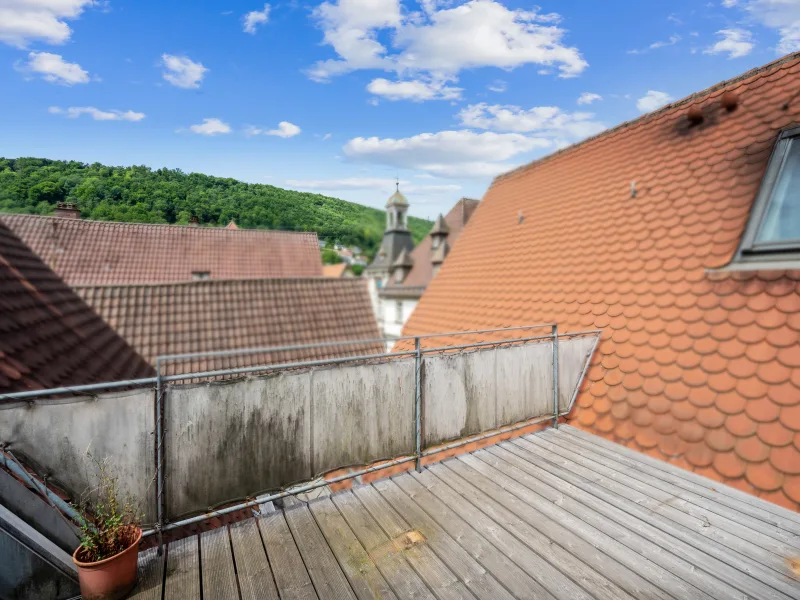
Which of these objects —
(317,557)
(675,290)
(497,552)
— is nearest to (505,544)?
(497,552)

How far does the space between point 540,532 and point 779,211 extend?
398 centimetres

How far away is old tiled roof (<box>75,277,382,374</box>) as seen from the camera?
34.4 feet

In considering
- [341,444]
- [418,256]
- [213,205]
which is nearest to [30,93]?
[213,205]

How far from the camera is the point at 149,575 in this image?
2.29 metres

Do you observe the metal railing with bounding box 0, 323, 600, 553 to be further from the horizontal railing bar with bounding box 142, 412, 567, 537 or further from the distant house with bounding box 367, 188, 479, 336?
the distant house with bounding box 367, 188, 479, 336

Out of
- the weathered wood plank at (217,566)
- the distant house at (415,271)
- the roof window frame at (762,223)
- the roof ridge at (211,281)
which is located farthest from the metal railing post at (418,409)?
the distant house at (415,271)

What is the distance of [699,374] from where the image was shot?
369 centimetres

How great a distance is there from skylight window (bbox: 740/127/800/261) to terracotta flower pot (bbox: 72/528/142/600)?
5.57m

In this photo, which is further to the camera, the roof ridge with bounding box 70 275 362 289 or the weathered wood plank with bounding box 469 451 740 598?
the roof ridge with bounding box 70 275 362 289

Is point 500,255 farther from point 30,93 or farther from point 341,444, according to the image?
point 30,93

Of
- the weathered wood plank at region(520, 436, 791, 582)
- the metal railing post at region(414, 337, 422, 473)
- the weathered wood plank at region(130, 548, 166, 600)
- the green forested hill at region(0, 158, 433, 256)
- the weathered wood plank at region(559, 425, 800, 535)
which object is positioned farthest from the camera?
the green forested hill at region(0, 158, 433, 256)

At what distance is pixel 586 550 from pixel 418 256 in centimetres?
3180

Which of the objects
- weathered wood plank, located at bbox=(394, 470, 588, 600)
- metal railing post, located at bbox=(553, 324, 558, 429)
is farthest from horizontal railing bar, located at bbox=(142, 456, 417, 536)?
metal railing post, located at bbox=(553, 324, 558, 429)

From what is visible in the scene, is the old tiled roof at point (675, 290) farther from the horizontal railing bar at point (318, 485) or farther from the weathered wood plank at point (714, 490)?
the horizontal railing bar at point (318, 485)
